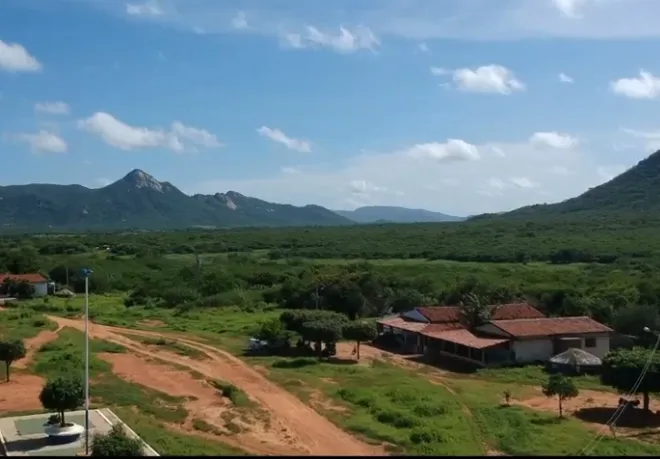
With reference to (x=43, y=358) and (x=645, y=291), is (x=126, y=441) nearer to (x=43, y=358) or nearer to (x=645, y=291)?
(x=43, y=358)

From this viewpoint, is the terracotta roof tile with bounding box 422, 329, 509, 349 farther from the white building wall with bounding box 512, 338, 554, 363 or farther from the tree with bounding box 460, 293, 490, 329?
the tree with bounding box 460, 293, 490, 329

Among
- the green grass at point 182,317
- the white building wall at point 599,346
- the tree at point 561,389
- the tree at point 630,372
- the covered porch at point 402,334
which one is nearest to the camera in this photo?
the tree at point 630,372

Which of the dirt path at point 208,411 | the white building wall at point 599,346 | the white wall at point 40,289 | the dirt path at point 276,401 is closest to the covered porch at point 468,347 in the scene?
the white building wall at point 599,346

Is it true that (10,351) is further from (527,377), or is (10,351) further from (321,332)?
(527,377)

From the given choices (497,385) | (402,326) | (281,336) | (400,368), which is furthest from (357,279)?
(497,385)

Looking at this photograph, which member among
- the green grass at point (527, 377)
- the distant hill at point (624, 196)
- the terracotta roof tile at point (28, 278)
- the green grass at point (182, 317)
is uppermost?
the distant hill at point (624, 196)

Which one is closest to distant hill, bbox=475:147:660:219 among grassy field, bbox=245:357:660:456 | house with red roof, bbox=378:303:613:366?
house with red roof, bbox=378:303:613:366

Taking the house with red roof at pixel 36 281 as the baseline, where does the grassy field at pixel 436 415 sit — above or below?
below

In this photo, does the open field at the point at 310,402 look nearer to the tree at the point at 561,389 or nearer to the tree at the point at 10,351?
the tree at the point at 561,389
